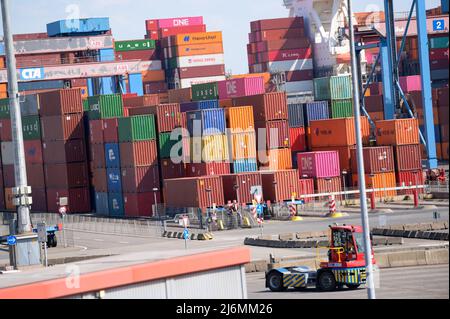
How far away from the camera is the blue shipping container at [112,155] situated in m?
64.6

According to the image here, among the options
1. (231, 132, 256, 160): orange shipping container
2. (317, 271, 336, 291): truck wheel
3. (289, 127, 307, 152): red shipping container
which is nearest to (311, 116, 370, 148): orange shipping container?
(289, 127, 307, 152): red shipping container

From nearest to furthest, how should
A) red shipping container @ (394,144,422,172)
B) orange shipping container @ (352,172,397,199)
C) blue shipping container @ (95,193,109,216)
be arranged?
orange shipping container @ (352,172,397,199)
red shipping container @ (394,144,422,172)
blue shipping container @ (95,193,109,216)

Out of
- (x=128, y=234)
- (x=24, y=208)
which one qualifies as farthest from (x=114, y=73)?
(x=24, y=208)

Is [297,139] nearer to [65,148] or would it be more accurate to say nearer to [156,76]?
[65,148]

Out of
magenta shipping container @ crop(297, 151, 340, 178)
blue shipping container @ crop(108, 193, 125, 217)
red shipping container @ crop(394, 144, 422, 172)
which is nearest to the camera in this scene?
magenta shipping container @ crop(297, 151, 340, 178)

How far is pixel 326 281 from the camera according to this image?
29375 mm

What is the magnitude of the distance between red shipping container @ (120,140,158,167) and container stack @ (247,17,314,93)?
155 ft

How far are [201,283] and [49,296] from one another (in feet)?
9.68

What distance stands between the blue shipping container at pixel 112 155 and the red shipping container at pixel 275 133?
8.45 meters

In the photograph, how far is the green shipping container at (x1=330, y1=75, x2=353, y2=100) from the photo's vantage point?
7162 cm

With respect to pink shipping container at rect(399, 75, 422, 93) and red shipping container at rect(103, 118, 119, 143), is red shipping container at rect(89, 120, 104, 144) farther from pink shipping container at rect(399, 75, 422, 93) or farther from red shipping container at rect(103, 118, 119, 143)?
pink shipping container at rect(399, 75, 422, 93)

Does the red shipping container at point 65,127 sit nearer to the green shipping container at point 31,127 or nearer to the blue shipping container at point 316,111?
the green shipping container at point 31,127

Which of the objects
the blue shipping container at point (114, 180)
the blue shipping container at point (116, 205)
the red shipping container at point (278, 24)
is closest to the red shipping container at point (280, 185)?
the blue shipping container at point (114, 180)

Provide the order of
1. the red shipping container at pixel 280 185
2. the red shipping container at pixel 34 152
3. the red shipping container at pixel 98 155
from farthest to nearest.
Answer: the red shipping container at pixel 34 152, the red shipping container at pixel 98 155, the red shipping container at pixel 280 185
